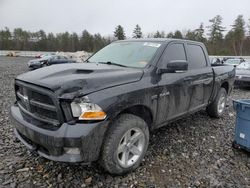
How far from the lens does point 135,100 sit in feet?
9.83

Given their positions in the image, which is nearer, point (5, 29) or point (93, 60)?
point (93, 60)

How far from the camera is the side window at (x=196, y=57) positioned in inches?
178

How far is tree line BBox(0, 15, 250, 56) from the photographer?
56.6 meters

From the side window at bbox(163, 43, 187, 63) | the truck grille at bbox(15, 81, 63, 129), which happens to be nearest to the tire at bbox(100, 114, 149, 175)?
the truck grille at bbox(15, 81, 63, 129)

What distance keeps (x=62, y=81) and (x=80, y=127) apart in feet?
1.84

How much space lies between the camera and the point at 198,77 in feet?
14.4

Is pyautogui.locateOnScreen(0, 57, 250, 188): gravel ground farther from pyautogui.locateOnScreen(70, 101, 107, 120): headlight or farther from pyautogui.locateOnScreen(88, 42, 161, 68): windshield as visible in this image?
pyautogui.locateOnScreen(88, 42, 161, 68): windshield

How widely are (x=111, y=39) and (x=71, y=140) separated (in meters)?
66.2

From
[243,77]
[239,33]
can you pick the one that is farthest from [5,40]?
[243,77]

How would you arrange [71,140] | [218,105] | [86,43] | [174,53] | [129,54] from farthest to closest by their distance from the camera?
[86,43] < [218,105] < [174,53] < [129,54] < [71,140]

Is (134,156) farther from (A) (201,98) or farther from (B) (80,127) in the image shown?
(A) (201,98)

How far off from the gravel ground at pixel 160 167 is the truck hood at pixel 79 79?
125 cm

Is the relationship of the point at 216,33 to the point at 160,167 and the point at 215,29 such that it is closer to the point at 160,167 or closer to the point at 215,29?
the point at 215,29

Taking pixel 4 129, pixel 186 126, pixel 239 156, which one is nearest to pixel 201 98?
pixel 186 126
